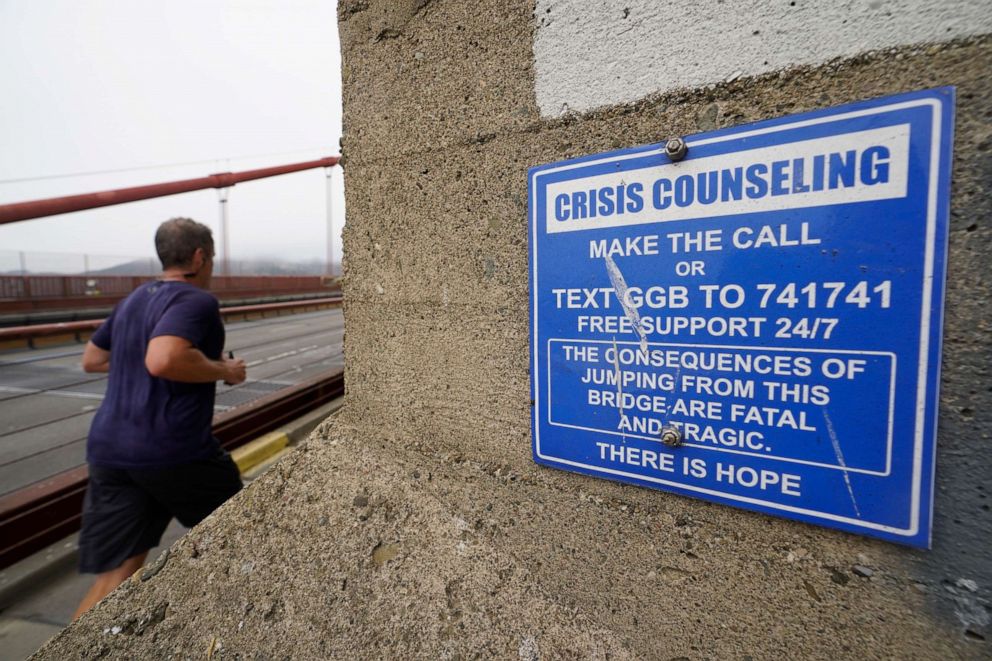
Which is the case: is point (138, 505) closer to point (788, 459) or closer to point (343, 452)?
point (343, 452)

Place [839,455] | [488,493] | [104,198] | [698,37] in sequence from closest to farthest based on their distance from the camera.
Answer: [839,455] < [698,37] < [488,493] < [104,198]

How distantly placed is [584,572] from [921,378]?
702 mm

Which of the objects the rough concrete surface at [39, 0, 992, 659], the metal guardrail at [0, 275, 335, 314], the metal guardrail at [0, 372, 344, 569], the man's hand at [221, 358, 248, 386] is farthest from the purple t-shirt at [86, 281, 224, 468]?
the metal guardrail at [0, 275, 335, 314]

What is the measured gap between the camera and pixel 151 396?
2221 mm

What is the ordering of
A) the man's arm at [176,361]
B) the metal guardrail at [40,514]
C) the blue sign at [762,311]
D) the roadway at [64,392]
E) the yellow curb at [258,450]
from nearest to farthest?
1. the blue sign at [762,311]
2. the man's arm at [176,361]
3. the metal guardrail at [40,514]
4. the roadway at [64,392]
5. the yellow curb at [258,450]

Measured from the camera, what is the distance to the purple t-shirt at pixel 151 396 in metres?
2.19

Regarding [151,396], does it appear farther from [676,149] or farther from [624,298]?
[676,149]

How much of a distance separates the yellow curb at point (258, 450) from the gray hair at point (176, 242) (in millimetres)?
2124

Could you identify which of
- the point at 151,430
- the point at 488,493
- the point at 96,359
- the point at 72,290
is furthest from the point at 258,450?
the point at 72,290

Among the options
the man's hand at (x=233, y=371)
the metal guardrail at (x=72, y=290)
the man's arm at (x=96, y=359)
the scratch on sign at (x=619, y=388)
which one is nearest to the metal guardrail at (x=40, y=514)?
the man's arm at (x=96, y=359)

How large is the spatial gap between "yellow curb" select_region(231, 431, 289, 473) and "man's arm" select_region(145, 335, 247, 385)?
204 cm

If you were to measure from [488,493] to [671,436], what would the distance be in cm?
47

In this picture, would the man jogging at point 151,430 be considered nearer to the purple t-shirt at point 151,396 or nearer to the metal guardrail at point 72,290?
the purple t-shirt at point 151,396

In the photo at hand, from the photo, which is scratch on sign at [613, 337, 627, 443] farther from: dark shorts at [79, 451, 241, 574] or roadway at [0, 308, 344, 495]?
roadway at [0, 308, 344, 495]
